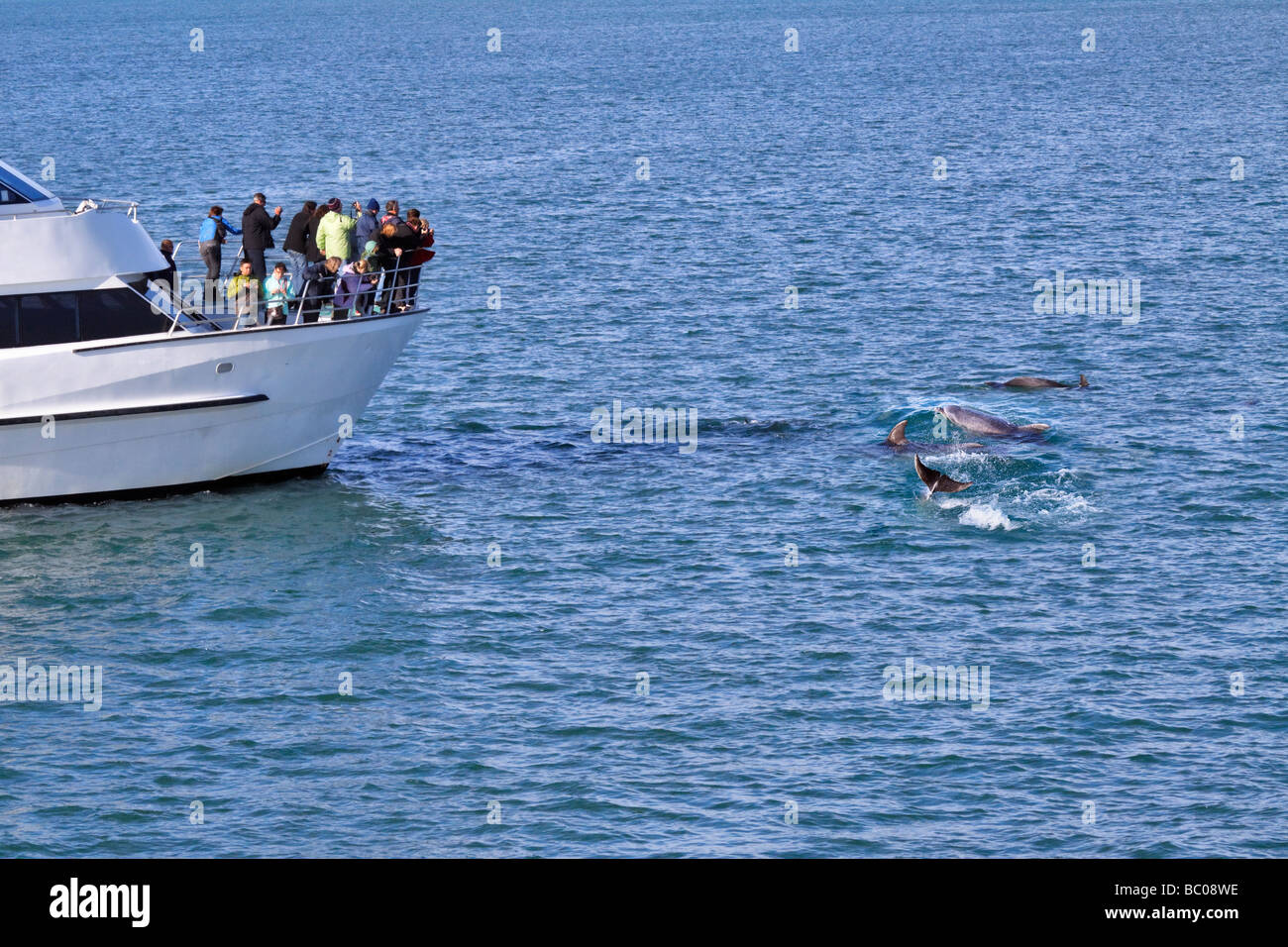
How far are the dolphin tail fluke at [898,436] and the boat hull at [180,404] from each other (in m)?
10.7

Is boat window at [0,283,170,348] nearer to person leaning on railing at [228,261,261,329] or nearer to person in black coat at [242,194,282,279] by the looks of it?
person leaning on railing at [228,261,261,329]

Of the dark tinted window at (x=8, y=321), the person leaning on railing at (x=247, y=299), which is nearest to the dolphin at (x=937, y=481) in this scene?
the person leaning on railing at (x=247, y=299)

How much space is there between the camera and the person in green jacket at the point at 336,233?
34938mm

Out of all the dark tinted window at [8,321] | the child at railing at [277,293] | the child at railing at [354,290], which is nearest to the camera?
the dark tinted window at [8,321]

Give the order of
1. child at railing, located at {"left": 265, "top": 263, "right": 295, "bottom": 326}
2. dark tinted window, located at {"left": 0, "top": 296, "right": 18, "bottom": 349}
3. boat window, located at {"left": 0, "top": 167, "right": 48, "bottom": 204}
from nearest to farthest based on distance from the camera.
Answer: dark tinted window, located at {"left": 0, "top": 296, "right": 18, "bottom": 349}, boat window, located at {"left": 0, "top": 167, "right": 48, "bottom": 204}, child at railing, located at {"left": 265, "top": 263, "right": 295, "bottom": 326}

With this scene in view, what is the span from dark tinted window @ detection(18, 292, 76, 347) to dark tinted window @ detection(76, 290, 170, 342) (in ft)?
0.69

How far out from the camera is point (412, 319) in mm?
35625

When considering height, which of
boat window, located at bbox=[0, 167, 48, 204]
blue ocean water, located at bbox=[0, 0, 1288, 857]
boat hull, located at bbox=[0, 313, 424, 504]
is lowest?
blue ocean water, located at bbox=[0, 0, 1288, 857]

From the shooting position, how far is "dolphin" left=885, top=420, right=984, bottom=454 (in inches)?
1489

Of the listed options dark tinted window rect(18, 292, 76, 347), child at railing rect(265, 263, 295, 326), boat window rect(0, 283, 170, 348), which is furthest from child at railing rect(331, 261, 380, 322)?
dark tinted window rect(18, 292, 76, 347)

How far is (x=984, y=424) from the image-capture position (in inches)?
1540

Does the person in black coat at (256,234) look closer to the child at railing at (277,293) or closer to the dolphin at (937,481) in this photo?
the child at railing at (277,293)

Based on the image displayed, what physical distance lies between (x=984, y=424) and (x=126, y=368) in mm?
17978
